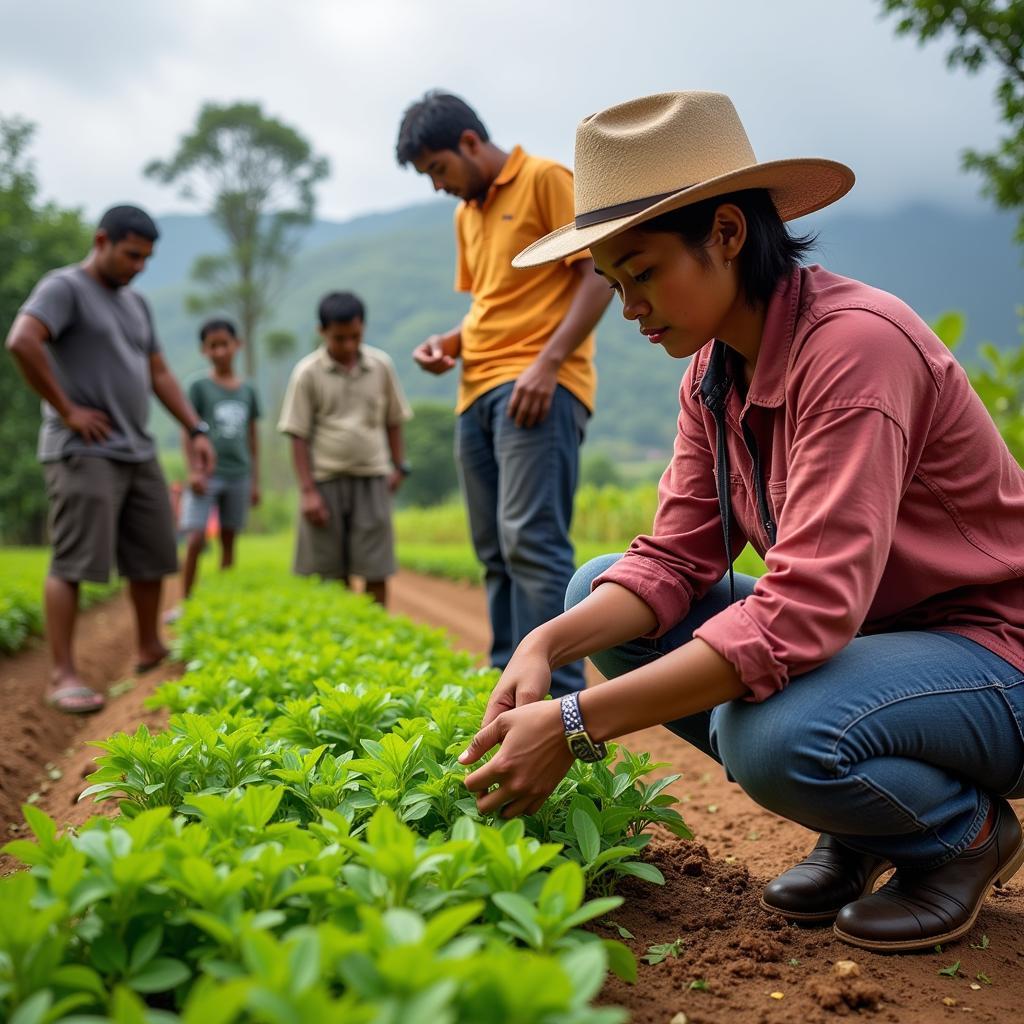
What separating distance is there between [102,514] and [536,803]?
142 inches

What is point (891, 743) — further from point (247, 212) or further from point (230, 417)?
point (247, 212)

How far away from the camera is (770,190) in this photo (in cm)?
204

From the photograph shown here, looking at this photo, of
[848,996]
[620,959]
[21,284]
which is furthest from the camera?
[21,284]

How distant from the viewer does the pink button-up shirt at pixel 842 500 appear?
5.62 feet

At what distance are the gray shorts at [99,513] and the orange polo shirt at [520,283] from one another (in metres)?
1.97

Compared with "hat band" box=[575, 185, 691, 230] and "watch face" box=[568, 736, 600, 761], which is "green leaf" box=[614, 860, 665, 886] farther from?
"hat band" box=[575, 185, 691, 230]

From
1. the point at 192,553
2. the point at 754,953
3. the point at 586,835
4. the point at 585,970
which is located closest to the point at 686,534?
the point at 586,835

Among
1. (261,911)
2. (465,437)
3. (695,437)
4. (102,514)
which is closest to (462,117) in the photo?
(465,437)

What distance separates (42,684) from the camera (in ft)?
17.8

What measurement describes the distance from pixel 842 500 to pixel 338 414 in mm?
4893

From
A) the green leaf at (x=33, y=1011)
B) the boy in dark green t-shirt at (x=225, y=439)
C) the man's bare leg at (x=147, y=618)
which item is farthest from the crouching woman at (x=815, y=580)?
the boy in dark green t-shirt at (x=225, y=439)

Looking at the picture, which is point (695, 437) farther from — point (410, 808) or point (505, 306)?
point (505, 306)

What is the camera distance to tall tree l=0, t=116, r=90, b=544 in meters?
25.1

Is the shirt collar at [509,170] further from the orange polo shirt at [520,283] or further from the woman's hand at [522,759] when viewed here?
the woman's hand at [522,759]
